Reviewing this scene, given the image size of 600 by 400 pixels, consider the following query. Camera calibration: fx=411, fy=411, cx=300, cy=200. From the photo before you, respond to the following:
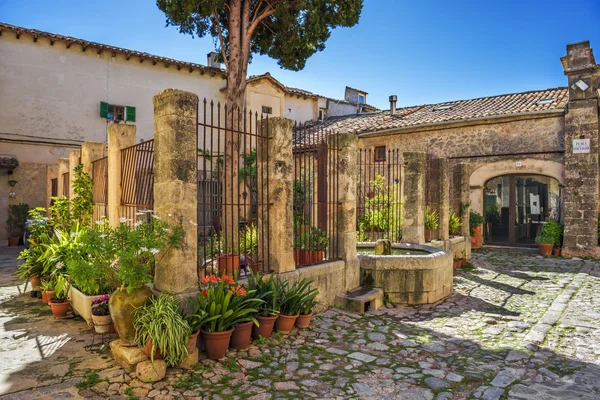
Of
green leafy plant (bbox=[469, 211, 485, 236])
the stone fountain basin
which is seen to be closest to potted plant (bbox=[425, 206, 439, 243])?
the stone fountain basin

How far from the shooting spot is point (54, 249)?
5.86 metres

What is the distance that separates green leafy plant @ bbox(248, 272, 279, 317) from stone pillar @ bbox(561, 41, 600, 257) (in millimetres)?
11042

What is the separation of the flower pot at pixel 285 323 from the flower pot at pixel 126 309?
62.3 inches

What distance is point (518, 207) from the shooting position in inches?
570

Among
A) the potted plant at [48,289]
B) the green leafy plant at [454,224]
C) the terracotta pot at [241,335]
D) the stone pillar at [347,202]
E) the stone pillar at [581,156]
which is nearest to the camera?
the terracotta pot at [241,335]

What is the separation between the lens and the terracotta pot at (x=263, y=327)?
4.55 m

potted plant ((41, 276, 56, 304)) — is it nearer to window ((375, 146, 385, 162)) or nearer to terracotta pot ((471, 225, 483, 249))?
terracotta pot ((471, 225, 483, 249))

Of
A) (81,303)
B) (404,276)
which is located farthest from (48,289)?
(404,276)

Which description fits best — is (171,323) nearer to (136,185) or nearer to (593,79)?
(136,185)

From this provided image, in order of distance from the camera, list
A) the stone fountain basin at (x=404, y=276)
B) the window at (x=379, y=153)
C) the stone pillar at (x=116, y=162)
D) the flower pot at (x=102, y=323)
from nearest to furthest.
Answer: the flower pot at (x=102, y=323) < the stone pillar at (x=116, y=162) < the stone fountain basin at (x=404, y=276) < the window at (x=379, y=153)

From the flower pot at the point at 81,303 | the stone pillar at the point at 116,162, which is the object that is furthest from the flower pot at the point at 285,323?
the stone pillar at the point at 116,162

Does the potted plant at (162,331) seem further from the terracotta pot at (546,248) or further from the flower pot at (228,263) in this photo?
the terracotta pot at (546,248)

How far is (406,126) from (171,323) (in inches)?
544

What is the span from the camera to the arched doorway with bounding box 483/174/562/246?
1384cm
